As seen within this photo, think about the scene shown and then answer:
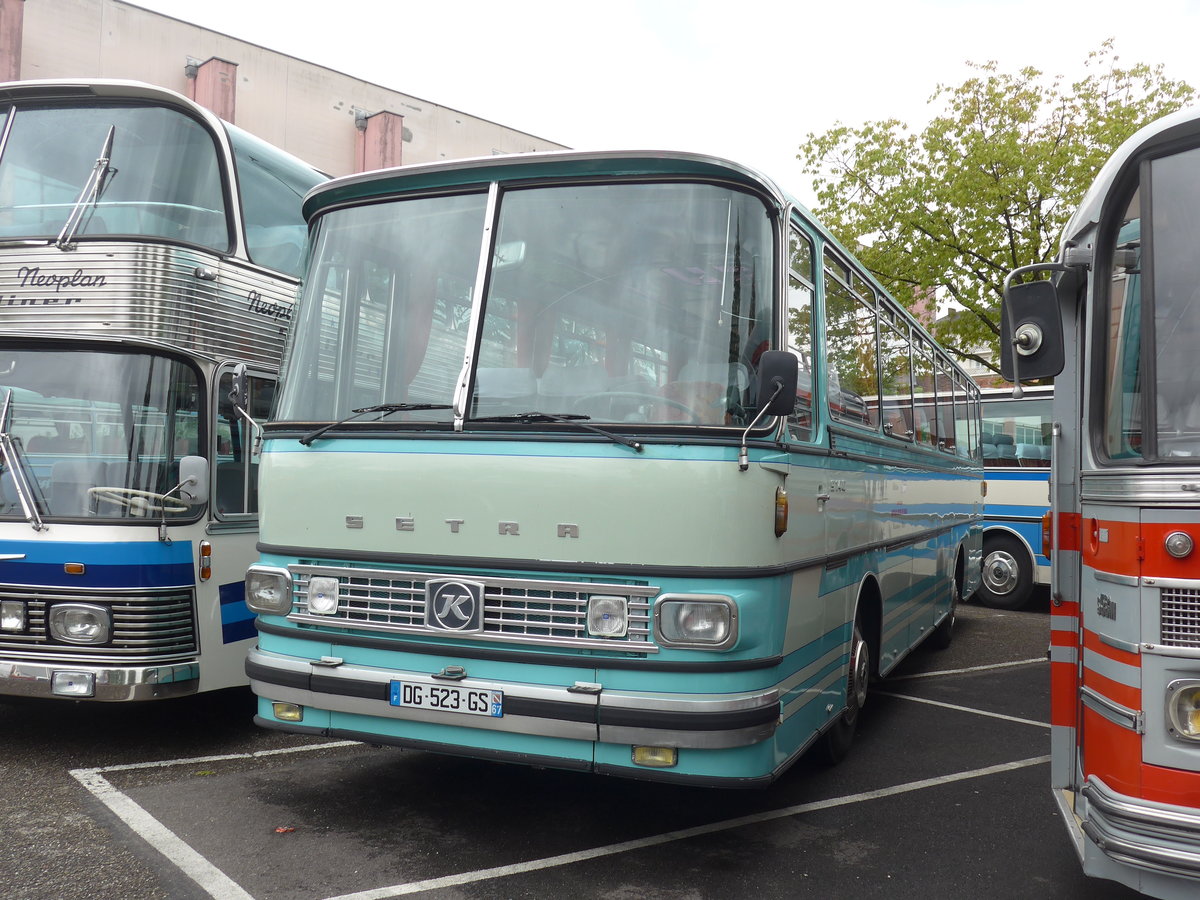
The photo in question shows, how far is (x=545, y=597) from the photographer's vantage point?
438 centimetres

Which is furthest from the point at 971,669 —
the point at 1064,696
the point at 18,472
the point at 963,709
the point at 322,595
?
the point at 18,472

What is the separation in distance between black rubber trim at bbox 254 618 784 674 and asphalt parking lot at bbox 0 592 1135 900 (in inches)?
35.1

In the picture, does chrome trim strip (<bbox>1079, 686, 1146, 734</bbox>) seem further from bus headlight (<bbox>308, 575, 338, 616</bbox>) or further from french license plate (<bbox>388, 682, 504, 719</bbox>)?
bus headlight (<bbox>308, 575, 338, 616</bbox>)

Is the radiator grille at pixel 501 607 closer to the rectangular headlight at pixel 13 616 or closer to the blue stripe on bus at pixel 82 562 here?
the blue stripe on bus at pixel 82 562

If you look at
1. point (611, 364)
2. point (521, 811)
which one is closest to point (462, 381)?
point (611, 364)

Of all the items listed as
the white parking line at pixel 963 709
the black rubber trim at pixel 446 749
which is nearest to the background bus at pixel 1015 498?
the white parking line at pixel 963 709

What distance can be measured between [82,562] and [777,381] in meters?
4.06

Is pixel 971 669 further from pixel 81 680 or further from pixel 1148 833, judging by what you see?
pixel 81 680

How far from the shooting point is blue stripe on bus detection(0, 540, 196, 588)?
5.83 m

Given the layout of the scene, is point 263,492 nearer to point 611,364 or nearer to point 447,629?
point 447,629

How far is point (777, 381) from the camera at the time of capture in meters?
4.21

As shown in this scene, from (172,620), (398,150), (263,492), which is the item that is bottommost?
(172,620)

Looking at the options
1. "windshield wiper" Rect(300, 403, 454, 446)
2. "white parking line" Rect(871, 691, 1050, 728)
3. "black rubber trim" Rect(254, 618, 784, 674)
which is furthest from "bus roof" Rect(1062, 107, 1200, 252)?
"white parking line" Rect(871, 691, 1050, 728)

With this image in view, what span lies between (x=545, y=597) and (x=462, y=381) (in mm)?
1027
